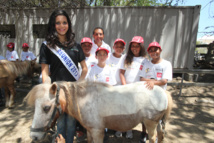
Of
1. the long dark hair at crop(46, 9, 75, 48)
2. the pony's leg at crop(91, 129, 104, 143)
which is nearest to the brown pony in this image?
the long dark hair at crop(46, 9, 75, 48)

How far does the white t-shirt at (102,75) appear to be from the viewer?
256 cm

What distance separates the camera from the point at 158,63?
2.50 metres

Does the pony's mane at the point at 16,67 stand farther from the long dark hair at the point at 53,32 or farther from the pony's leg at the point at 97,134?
the pony's leg at the point at 97,134

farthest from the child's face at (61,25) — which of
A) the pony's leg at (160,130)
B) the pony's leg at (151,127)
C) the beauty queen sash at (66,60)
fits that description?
the pony's leg at (160,130)

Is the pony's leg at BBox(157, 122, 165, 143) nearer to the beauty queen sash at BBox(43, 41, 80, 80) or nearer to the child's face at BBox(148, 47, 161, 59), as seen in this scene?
the child's face at BBox(148, 47, 161, 59)

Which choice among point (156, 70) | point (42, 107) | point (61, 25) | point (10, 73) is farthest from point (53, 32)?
point (10, 73)

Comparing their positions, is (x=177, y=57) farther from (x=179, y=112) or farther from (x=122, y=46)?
(x=122, y=46)

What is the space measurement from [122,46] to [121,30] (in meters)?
3.62

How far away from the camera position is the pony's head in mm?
1618

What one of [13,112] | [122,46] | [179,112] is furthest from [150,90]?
[13,112]

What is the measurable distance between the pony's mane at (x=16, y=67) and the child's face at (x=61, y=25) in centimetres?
373

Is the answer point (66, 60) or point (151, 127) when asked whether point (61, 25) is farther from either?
point (151, 127)

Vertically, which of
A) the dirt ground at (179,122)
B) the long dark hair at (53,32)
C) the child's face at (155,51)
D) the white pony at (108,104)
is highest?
the long dark hair at (53,32)

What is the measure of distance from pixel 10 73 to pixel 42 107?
3.94 m
